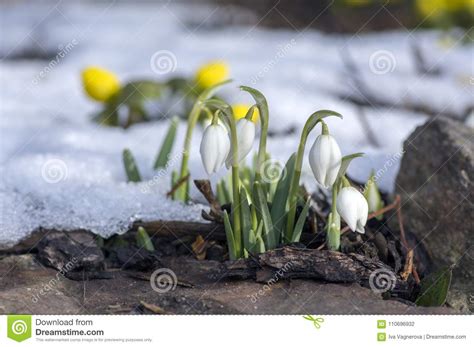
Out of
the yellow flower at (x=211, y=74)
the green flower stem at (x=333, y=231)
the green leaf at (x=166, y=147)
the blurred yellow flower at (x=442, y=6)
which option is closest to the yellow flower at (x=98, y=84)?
the yellow flower at (x=211, y=74)

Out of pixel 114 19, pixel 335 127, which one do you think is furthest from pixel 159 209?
pixel 114 19

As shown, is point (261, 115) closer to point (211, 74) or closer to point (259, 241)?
point (259, 241)

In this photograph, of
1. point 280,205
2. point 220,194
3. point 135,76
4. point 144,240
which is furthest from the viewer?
point 135,76
